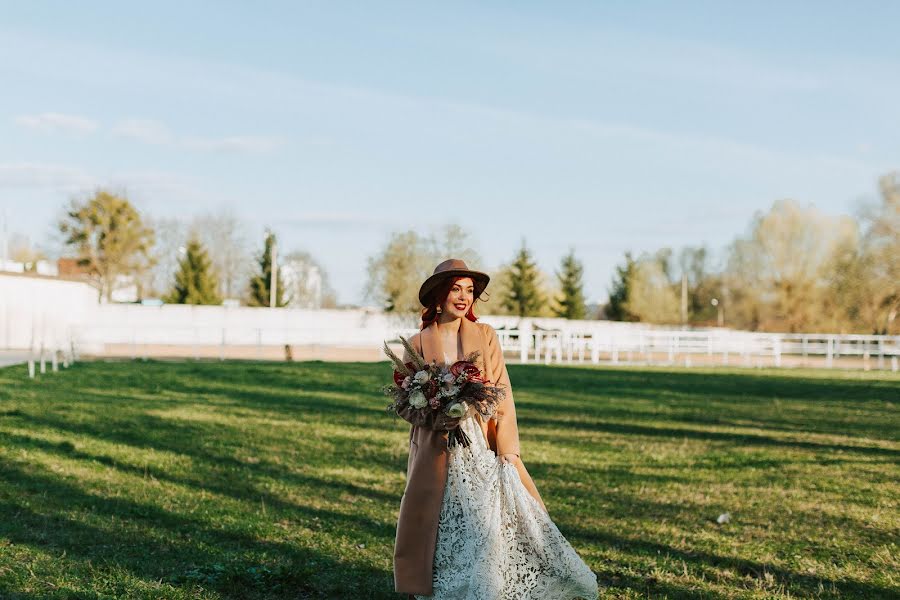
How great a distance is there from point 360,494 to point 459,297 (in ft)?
15.6

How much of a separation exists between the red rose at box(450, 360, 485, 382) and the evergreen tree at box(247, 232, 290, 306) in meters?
73.6

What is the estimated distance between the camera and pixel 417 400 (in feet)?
15.7

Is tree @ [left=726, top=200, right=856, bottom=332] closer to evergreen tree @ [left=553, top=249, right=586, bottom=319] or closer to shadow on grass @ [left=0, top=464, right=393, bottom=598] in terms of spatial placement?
evergreen tree @ [left=553, top=249, right=586, bottom=319]

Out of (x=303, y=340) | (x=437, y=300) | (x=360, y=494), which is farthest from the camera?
(x=303, y=340)

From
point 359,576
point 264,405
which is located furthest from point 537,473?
point 264,405

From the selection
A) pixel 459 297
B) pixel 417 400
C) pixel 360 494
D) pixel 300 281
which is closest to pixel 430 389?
pixel 417 400

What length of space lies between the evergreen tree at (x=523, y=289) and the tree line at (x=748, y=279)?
0.08 meters

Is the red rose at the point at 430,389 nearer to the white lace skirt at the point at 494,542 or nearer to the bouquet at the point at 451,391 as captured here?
the bouquet at the point at 451,391

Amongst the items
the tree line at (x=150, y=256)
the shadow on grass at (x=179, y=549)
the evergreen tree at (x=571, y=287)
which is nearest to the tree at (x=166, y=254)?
the tree line at (x=150, y=256)

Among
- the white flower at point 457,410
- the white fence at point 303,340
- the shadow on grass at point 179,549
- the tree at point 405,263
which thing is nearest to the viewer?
the white flower at point 457,410

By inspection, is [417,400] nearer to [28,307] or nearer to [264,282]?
[28,307]

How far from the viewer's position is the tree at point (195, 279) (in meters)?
71.4

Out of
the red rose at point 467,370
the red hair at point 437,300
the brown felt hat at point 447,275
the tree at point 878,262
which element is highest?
the tree at point 878,262

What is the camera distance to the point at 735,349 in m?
40.0
